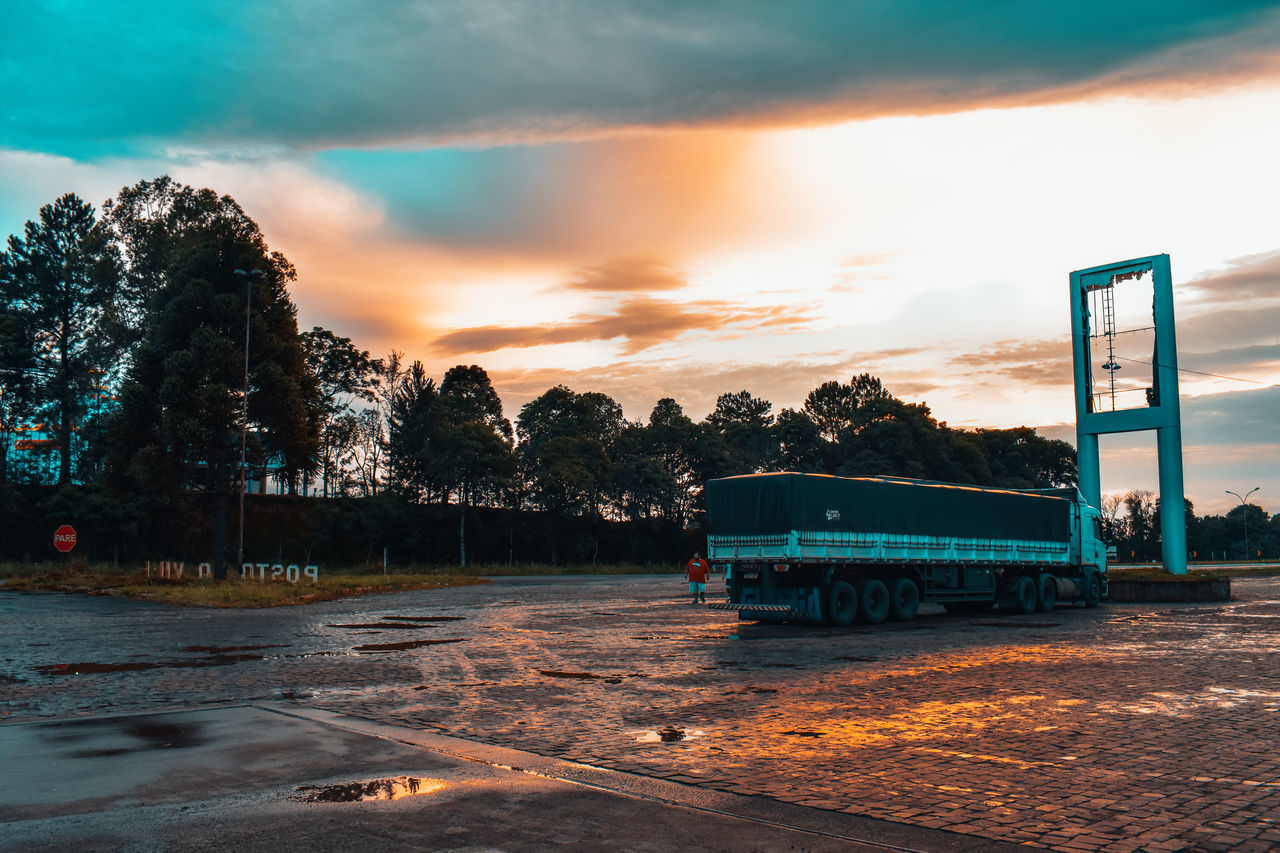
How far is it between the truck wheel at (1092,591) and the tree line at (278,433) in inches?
1182

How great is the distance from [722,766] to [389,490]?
210ft


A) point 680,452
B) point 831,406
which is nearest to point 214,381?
point 680,452

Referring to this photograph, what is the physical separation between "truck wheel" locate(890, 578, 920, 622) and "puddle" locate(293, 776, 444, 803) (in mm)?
18108

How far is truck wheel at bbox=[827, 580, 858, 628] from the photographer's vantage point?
21.5 metres

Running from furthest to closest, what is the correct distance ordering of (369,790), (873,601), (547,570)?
(547,570) < (873,601) < (369,790)

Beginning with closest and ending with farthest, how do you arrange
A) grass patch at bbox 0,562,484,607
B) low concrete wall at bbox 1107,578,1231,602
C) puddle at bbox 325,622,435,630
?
puddle at bbox 325,622,435,630, grass patch at bbox 0,562,484,607, low concrete wall at bbox 1107,578,1231,602

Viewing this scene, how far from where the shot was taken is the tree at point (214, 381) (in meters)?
42.0

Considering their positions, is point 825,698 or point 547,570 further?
point 547,570

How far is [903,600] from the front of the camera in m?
23.6

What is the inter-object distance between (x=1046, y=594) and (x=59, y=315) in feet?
211

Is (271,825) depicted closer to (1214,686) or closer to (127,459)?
(1214,686)

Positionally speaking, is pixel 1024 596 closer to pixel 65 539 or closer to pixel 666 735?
pixel 666 735

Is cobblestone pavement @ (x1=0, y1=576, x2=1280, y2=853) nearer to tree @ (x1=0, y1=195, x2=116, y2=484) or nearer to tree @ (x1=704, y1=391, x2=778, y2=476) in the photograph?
tree @ (x1=0, y1=195, x2=116, y2=484)

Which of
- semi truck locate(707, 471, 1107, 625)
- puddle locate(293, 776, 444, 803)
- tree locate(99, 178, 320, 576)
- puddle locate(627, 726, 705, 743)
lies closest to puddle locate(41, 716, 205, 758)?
puddle locate(293, 776, 444, 803)
